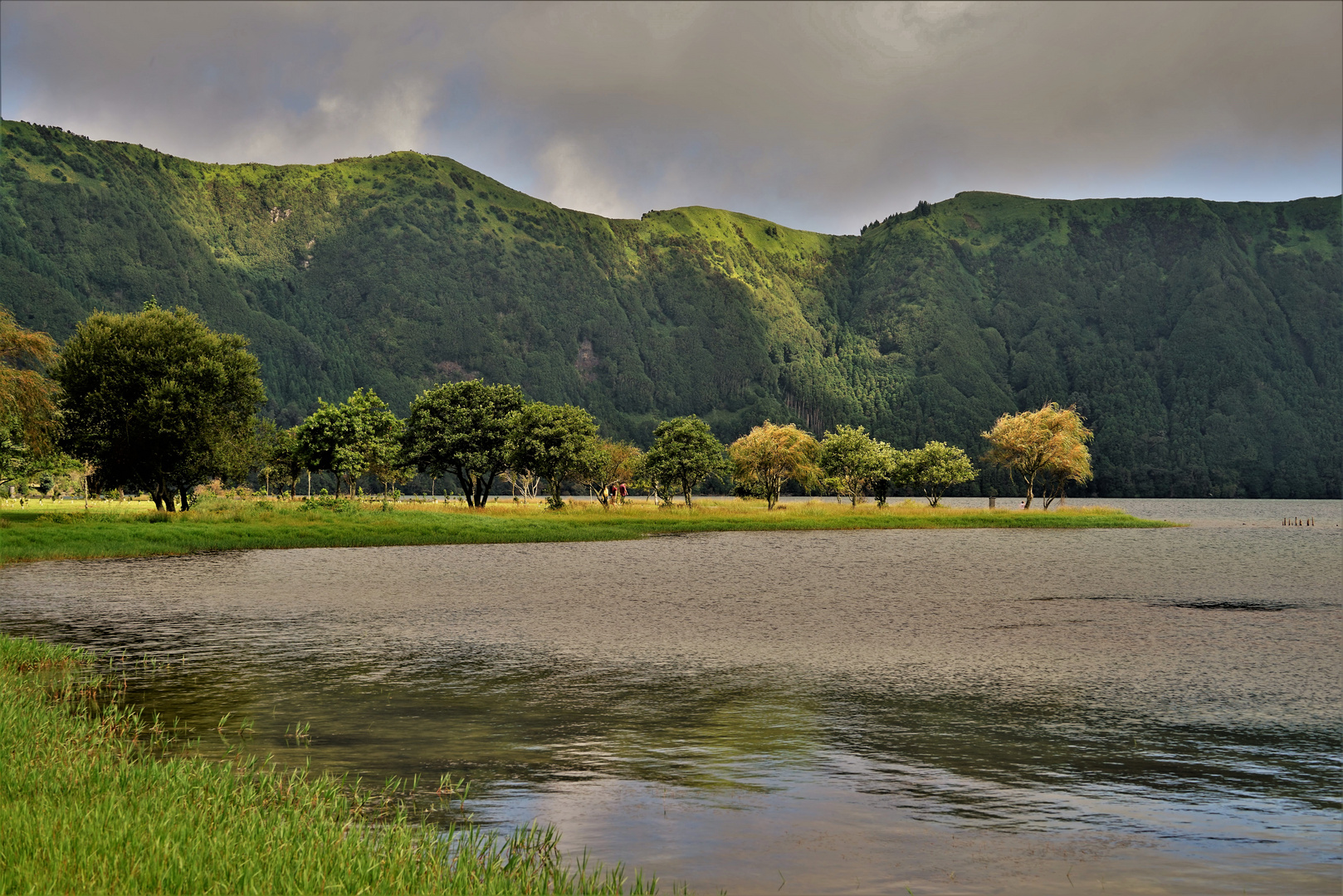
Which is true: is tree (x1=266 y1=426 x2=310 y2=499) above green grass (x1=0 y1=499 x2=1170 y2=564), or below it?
above

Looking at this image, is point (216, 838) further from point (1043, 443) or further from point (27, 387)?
point (1043, 443)

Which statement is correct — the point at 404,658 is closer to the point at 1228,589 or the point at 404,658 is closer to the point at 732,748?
the point at 732,748

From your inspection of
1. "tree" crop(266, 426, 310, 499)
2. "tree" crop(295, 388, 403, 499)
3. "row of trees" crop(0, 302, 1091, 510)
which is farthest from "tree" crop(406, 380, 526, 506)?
"tree" crop(266, 426, 310, 499)

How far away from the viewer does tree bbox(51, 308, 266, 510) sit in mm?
79875

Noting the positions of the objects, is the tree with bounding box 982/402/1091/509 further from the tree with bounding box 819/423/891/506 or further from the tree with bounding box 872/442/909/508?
the tree with bounding box 819/423/891/506

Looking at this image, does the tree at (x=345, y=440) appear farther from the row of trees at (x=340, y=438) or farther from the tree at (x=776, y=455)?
the tree at (x=776, y=455)

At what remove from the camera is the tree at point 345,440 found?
372 ft

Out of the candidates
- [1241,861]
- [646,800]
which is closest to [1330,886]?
[1241,861]

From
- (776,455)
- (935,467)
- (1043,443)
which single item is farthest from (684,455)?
(1043,443)

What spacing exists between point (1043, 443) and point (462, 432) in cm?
8799

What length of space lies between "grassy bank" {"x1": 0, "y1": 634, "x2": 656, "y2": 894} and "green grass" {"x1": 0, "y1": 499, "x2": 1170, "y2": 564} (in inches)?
2076

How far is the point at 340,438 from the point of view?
11375 cm

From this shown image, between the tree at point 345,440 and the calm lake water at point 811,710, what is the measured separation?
204ft

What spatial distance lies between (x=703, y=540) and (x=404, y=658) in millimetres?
68566
